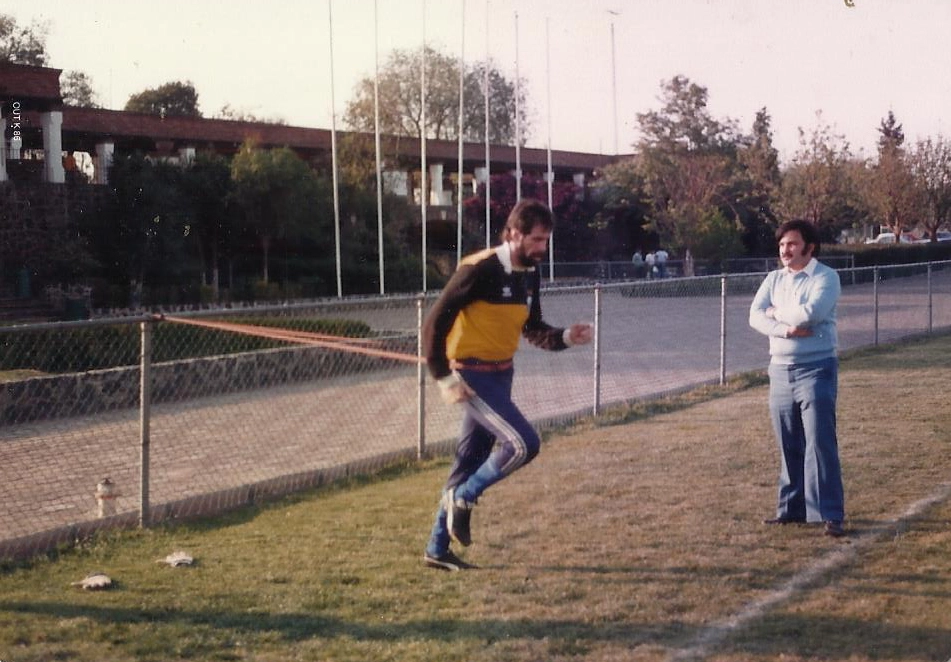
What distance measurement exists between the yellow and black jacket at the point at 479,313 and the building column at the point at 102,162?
81.6 ft

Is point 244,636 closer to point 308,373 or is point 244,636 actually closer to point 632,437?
point 632,437

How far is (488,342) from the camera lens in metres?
6.16

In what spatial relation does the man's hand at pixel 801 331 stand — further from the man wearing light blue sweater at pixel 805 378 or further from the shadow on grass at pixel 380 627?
the shadow on grass at pixel 380 627

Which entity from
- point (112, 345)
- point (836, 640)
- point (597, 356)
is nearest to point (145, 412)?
point (836, 640)

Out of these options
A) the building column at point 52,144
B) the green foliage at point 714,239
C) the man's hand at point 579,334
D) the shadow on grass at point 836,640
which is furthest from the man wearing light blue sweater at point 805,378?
the green foliage at point 714,239

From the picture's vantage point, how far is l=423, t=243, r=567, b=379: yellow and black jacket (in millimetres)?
6004

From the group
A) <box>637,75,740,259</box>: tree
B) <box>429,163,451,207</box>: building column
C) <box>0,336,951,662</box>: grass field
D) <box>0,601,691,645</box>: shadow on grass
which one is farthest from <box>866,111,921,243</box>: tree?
<box>0,601,691,645</box>: shadow on grass

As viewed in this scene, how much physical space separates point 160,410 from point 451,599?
A: 773 centimetres

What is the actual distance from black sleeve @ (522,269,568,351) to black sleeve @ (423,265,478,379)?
1.76ft

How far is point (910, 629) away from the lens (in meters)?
5.48

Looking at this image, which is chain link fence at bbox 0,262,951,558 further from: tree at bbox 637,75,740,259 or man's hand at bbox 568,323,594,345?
tree at bbox 637,75,740,259

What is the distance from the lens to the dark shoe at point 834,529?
7.29 m

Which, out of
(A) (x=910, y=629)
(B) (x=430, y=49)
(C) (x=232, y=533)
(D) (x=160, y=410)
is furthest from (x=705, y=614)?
(B) (x=430, y=49)

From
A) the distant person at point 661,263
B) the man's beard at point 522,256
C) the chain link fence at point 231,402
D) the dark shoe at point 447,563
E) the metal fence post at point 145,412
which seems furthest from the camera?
the distant person at point 661,263
